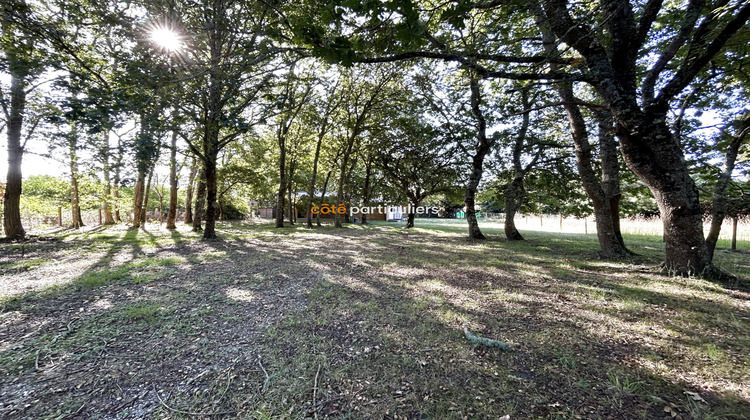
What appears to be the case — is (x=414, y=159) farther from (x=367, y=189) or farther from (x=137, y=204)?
(x=137, y=204)

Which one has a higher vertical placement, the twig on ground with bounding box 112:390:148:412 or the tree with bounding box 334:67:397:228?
the tree with bounding box 334:67:397:228

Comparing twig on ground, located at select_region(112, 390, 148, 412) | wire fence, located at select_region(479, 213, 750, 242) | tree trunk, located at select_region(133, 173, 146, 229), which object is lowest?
twig on ground, located at select_region(112, 390, 148, 412)

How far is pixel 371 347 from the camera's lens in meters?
2.27

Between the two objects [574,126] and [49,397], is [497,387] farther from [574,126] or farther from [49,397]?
[574,126]

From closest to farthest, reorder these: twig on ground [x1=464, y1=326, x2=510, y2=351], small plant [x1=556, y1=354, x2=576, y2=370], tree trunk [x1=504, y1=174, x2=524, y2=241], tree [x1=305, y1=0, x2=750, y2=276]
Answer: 1. small plant [x1=556, y1=354, x2=576, y2=370]
2. twig on ground [x1=464, y1=326, x2=510, y2=351]
3. tree [x1=305, y1=0, x2=750, y2=276]
4. tree trunk [x1=504, y1=174, x2=524, y2=241]

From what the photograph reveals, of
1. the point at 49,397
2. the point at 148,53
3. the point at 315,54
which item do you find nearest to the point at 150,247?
the point at 148,53

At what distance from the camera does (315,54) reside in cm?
291

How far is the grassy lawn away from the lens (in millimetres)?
1595

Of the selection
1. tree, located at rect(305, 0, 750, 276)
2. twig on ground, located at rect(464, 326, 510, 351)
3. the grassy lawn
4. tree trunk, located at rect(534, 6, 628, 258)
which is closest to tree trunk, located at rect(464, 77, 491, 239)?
tree trunk, located at rect(534, 6, 628, 258)

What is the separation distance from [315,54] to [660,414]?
165 inches

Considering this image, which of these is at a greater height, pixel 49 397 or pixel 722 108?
pixel 722 108

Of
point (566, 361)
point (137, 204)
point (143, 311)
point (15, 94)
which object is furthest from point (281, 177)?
point (566, 361)

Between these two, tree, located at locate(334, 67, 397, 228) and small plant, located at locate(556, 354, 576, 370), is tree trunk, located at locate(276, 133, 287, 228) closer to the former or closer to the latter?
tree, located at locate(334, 67, 397, 228)

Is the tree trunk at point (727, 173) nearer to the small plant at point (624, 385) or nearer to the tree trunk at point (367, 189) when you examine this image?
the small plant at point (624, 385)
